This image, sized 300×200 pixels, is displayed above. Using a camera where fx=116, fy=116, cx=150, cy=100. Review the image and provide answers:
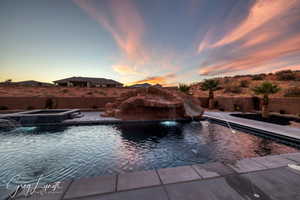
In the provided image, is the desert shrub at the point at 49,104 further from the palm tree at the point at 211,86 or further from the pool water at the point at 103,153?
the palm tree at the point at 211,86

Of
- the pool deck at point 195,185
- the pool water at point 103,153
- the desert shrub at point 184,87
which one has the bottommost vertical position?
the pool water at point 103,153

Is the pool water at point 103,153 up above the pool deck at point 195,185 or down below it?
below

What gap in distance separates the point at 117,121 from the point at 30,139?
4.94m

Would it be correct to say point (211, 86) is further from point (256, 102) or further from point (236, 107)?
point (256, 102)

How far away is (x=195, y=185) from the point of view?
238 centimetres

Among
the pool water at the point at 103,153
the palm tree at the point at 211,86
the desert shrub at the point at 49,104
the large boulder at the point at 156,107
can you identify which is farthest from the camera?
the palm tree at the point at 211,86

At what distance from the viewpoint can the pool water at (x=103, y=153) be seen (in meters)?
3.49

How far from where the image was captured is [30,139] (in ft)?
19.8

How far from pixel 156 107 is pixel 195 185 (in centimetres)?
783

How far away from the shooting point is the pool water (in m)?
3.49

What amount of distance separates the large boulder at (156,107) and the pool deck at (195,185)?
22.0ft

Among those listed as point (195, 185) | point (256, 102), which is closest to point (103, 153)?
point (195, 185)

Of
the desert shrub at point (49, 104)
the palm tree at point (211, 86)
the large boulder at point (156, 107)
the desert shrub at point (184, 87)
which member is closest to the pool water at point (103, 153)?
the large boulder at point (156, 107)

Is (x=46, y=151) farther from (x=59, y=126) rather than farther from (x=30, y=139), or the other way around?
(x=59, y=126)
